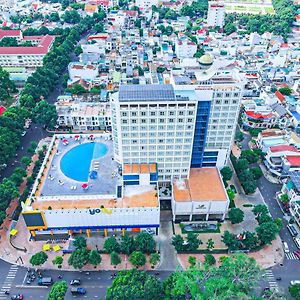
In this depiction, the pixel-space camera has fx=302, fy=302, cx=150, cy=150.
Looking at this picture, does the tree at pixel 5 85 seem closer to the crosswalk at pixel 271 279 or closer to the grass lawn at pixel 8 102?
the grass lawn at pixel 8 102

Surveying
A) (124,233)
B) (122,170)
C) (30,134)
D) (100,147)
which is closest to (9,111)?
(30,134)

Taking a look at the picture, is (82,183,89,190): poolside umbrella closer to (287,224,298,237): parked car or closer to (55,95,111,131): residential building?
(55,95,111,131): residential building

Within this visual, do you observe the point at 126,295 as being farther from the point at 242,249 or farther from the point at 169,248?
the point at 242,249

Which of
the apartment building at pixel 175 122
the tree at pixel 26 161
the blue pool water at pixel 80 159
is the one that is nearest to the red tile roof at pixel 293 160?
the apartment building at pixel 175 122

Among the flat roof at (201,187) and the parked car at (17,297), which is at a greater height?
the flat roof at (201,187)

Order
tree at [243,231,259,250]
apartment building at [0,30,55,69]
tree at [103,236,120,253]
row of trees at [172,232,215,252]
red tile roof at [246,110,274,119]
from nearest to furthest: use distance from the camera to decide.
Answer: row of trees at [172,232,215,252], tree at [103,236,120,253], tree at [243,231,259,250], red tile roof at [246,110,274,119], apartment building at [0,30,55,69]

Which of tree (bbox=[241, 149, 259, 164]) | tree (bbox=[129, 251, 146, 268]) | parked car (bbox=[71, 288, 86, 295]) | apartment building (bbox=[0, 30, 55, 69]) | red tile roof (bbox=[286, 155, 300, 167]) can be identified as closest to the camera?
parked car (bbox=[71, 288, 86, 295])

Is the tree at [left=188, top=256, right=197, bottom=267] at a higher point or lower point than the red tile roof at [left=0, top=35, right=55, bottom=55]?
lower

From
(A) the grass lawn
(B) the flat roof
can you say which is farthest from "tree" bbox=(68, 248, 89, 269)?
(A) the grass lawn
